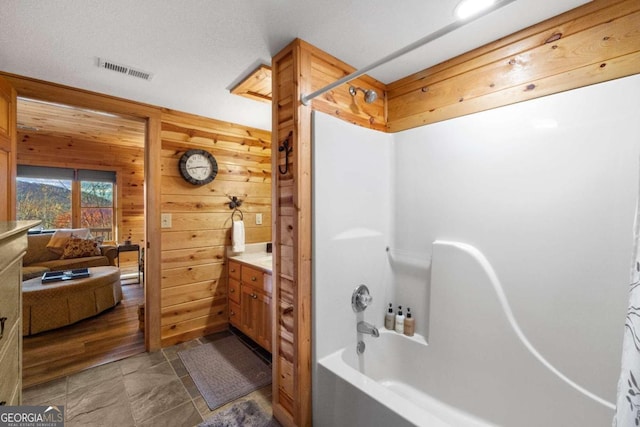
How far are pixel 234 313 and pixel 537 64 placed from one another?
3.12 metres

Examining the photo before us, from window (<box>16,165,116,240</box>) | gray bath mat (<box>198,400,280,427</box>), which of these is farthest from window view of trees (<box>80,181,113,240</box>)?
gray bath mat (<box>198,400,280,427</box>)

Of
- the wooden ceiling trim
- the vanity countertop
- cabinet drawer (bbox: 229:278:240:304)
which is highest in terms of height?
the wooden ceiling trim

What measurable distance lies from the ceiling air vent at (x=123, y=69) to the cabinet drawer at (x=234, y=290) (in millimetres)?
1945

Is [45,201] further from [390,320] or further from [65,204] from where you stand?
[390,320]

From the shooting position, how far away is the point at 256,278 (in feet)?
7.88

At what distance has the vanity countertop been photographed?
232 cm

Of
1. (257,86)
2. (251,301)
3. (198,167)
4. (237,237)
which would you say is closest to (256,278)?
(251,301)

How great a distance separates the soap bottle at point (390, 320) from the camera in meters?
1.90

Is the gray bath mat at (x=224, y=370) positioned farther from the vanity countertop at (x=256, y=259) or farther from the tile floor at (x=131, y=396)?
the vanity countertop at (x=256, y=259)

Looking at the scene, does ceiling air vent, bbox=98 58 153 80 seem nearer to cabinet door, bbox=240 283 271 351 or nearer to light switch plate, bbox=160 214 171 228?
light switch plate, bbox=160 214 171 228

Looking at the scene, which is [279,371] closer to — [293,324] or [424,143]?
[293,324]

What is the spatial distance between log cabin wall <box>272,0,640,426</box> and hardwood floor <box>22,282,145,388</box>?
1805mm

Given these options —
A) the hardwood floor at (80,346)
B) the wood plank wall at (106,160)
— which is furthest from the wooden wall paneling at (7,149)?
the wood plank wall at (106,160)

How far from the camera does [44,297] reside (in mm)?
2748
